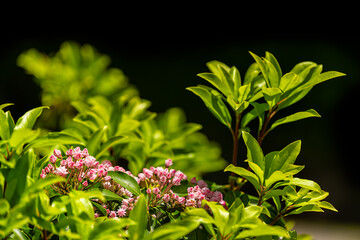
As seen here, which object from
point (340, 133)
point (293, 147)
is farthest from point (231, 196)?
point (340, 133)

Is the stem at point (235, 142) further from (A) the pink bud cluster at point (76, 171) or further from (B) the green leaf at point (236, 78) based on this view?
(A) the pink bud cluster at point (76, 171)

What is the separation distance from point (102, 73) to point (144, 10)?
21.7 ft

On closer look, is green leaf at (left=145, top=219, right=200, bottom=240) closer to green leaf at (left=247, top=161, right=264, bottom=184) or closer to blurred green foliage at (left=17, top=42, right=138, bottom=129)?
green leaf at (left=247, top=161, right=264, bottom=184)

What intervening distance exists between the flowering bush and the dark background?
4.90 m

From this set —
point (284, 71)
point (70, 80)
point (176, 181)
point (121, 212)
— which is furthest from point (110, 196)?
point (284, 71)

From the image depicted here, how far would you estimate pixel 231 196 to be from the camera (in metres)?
1.11

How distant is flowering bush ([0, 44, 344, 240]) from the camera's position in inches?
31.4

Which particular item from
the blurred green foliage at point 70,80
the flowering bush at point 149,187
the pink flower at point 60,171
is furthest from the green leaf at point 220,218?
the blurred green foliage at point 70,80

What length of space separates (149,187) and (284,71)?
5.69 meters

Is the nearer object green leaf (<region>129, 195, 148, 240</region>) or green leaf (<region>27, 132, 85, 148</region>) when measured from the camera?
green leaf (<region>129, 195, 148, 240</region>)

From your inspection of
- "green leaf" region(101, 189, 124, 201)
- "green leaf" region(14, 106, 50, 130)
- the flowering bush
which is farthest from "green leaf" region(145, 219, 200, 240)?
"green leaf" region(14, 106, 50, 130)

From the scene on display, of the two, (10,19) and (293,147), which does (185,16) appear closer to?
(10,19)

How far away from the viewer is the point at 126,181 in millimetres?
995

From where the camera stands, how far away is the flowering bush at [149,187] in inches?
31.4
